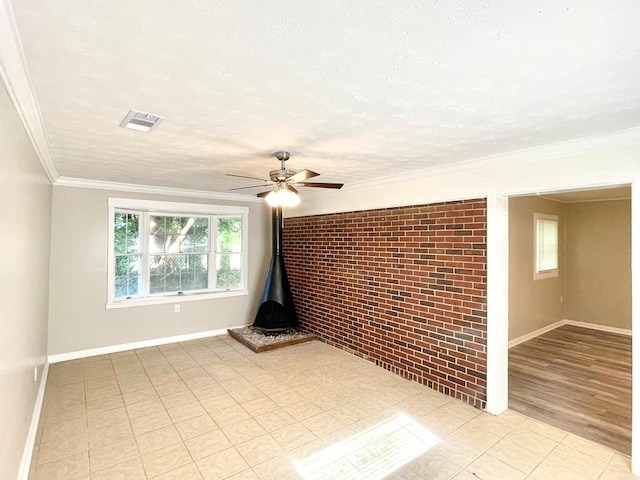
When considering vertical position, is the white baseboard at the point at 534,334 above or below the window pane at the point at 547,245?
below

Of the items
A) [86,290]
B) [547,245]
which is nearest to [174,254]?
[86,290]

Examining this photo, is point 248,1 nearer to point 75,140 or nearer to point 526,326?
point 75,140

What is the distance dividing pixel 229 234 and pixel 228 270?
63cm

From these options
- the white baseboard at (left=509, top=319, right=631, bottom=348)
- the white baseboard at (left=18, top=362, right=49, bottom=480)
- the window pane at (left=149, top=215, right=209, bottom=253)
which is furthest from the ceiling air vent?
the white baseboard at (left=509, top=319, right=631, bottom=348)

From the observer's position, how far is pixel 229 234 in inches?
229

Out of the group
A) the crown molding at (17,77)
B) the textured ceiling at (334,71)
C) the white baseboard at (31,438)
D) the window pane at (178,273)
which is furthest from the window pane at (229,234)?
the crown molding at (17,77)

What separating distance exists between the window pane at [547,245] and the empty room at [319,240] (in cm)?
6

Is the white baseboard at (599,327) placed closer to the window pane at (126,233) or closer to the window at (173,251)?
the window at (173,251)

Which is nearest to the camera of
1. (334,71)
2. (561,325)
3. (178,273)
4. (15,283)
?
(334,71)

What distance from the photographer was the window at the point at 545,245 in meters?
5.57

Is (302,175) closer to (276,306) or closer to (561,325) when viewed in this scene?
(276,306)

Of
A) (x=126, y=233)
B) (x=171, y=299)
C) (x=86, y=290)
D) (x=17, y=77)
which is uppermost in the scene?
(x=17, y=77)

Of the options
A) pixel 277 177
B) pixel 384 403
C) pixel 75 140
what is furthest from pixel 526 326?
pixel 75 140

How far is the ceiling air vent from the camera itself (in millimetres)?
2082
